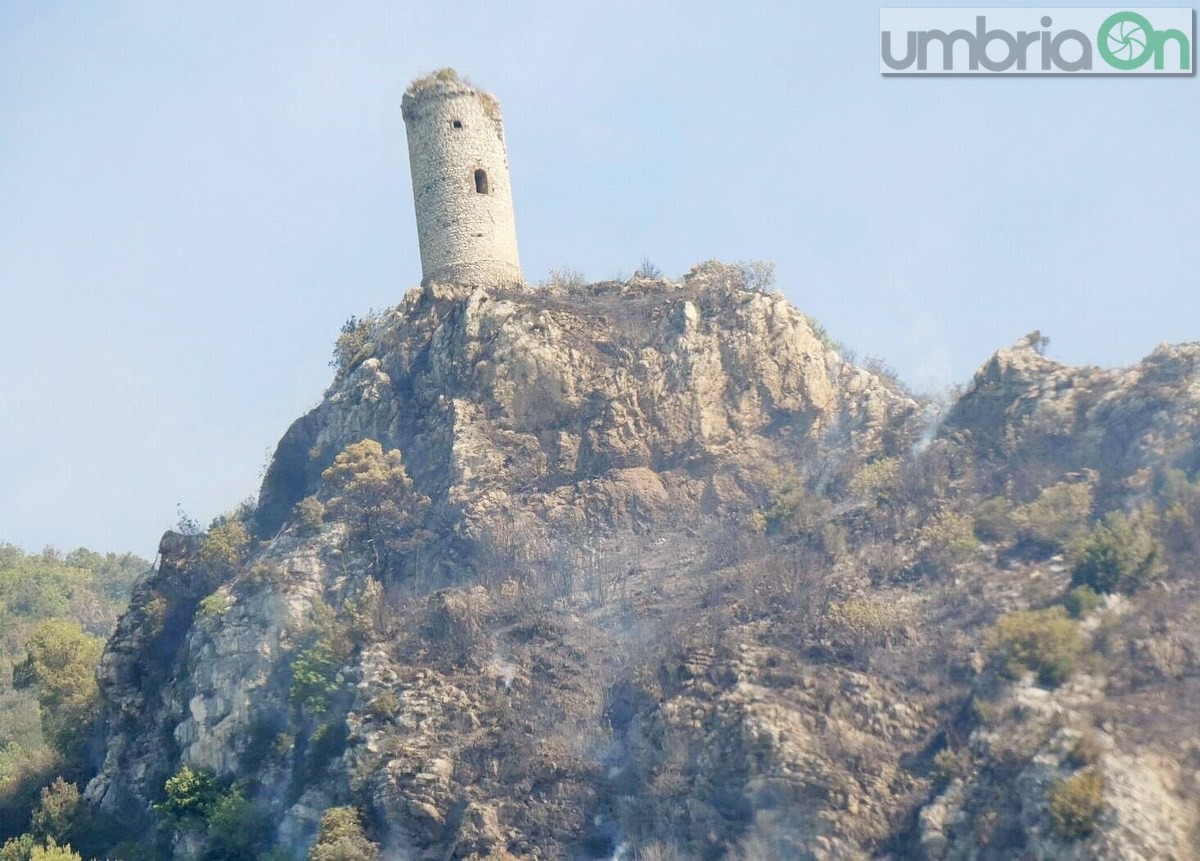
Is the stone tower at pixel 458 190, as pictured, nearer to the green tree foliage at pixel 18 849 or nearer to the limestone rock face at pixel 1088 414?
the limestone rock face at pixel 1088 414

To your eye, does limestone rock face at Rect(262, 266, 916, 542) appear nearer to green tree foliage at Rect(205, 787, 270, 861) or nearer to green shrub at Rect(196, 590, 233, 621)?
green shrub at Rect(196, 590, 233, 621)

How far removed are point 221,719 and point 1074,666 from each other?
22.6m

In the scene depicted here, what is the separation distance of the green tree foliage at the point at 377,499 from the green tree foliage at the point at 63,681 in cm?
1041

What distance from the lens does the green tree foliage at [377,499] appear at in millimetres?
44781

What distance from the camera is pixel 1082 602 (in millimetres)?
34062

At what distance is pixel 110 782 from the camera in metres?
45.3

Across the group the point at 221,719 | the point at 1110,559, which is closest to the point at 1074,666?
the point at 1110,559

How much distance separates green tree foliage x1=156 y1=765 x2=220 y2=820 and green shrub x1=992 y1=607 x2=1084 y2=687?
2085 cm

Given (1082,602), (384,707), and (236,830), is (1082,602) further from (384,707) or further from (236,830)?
(236,830)

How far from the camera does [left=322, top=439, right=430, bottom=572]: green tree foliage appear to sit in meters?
44.8

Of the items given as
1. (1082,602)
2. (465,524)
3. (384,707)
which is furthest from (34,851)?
(1082,602)

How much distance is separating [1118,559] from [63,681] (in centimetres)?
3260

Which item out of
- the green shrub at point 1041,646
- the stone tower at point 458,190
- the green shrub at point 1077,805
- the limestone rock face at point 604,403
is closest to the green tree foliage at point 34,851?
the limestone rock face at point 604,403

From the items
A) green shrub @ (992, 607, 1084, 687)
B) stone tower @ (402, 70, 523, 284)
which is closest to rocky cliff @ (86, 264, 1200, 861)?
green shrub @ (992, 607, 1084, 687)
